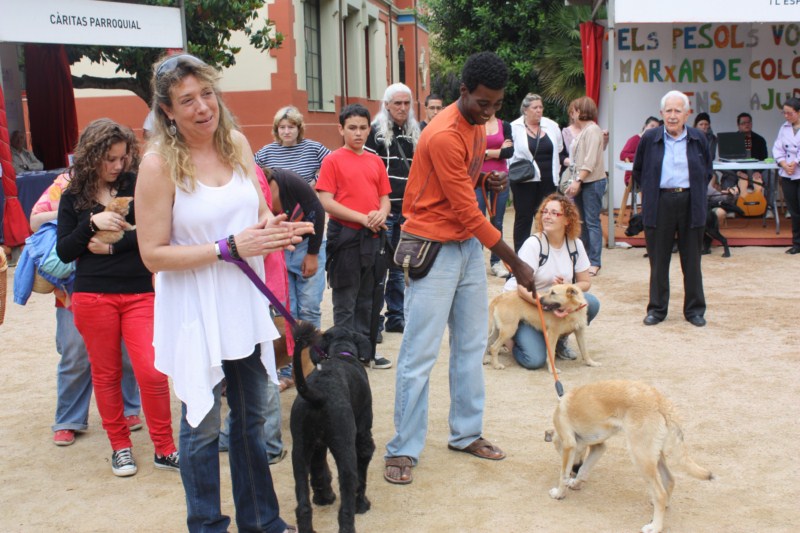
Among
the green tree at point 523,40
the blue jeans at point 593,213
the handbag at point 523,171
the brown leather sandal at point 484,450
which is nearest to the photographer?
the brown leather sandal at point 484,450

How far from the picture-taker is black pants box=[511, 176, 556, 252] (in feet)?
29.9

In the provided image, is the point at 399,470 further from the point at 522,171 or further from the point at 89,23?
the point at 89,23

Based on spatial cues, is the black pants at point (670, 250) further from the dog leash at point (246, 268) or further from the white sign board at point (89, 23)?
the white sign board at point (89, 23)

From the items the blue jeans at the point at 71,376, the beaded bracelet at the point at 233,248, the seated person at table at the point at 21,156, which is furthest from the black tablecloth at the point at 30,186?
the beaded bracelet at the point at 233,248

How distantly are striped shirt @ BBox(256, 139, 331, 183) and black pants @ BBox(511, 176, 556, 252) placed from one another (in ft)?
10.9

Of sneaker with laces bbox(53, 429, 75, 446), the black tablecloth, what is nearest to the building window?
the black tablecloth

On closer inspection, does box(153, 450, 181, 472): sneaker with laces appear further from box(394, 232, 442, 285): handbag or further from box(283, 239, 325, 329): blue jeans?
box(394, 232, 442, 285): handbag

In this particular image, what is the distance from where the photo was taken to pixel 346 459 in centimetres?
332

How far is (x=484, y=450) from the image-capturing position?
4.25 meters

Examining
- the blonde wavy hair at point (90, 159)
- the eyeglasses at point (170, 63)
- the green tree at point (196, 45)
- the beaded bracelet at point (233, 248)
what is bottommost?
the beaded bracelet at point (233, 248)

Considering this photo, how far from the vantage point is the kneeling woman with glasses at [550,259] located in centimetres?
589

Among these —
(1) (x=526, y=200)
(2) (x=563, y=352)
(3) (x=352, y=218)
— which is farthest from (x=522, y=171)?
(3) (x=352, y=218)

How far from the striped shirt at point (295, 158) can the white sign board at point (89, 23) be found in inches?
203

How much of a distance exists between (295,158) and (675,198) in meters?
3.33
